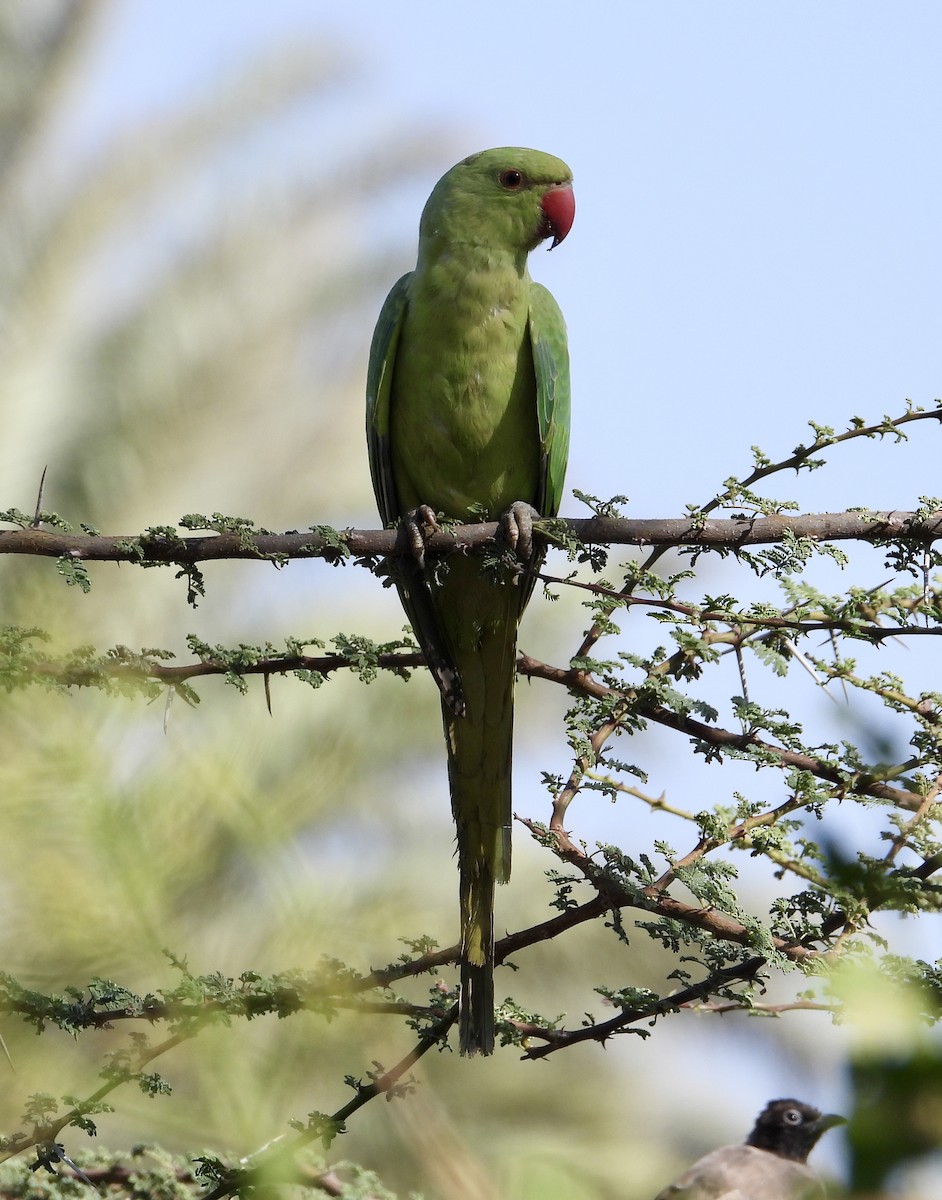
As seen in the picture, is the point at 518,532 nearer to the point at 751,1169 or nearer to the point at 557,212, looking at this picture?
the point at 557,212

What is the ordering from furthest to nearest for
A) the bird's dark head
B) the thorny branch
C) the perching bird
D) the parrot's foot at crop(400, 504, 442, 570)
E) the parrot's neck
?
1. the parrot's neck
2. the parrot's foot at crop(400, 504, 442, 570)
3. the thorny branch
4. the perching bird
5. the bird's dark head

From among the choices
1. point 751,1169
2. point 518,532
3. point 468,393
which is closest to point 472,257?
point 468,393

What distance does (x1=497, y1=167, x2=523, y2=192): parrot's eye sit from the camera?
4578 mm

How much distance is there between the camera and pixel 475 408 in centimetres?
422

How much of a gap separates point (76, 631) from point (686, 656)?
1.81 m

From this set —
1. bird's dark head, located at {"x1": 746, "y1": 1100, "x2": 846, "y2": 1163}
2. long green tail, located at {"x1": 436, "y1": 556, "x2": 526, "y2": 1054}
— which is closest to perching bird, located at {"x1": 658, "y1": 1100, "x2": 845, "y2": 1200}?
bird's dark head, located at {"x1": 746, "y1": 1100, "x2": 846, "y2": 1163}

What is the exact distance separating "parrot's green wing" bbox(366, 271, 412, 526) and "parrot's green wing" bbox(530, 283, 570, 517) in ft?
1.64

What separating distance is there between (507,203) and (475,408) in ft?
2.89

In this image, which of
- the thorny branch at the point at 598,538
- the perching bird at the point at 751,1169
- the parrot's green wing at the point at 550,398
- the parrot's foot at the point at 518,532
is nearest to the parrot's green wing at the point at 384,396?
the parrot's green wing at the point at 550,398

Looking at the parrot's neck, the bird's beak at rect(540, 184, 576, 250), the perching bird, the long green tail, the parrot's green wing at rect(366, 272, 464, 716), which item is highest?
the bird's beak at rect(540, 184, 576, 250)

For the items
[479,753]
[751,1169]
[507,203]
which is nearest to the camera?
[751,1169]

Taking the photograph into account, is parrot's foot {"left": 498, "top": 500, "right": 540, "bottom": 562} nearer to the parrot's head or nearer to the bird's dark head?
the parrot's head

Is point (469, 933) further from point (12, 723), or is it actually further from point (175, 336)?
point (175, 336)

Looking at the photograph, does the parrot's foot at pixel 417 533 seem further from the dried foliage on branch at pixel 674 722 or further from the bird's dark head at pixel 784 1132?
the bird's dark head at pixel 784 1132
